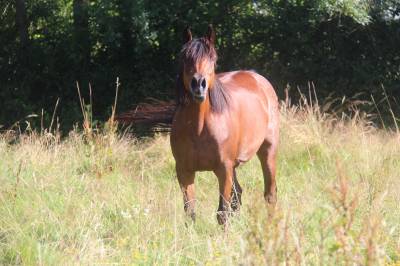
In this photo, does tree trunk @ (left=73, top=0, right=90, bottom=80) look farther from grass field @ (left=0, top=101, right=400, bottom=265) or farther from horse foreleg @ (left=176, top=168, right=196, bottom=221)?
horse foreleg @ (left=176, top=168, right=196, bottom=221)

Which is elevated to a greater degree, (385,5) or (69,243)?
(385,5)

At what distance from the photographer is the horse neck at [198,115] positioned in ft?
15.7

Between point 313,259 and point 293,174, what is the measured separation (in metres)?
3.44

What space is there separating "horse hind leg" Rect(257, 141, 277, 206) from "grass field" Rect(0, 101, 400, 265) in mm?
116

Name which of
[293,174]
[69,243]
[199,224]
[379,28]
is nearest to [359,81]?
[379,28]

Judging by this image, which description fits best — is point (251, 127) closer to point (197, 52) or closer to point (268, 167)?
point (268, 167)

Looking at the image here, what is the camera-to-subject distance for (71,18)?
12883mm

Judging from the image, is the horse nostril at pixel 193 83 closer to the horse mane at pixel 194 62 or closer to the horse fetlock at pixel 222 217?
the horse mane at pixel 194 62

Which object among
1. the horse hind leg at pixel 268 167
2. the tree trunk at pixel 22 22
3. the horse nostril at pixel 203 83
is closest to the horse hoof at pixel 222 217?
the horse nostril at pixel 203 83

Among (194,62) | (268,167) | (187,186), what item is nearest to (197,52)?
(194,62)

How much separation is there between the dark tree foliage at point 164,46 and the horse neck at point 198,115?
546 centimetres

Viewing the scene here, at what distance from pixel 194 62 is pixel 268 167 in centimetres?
178

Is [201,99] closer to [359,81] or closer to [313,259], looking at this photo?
[313,259]

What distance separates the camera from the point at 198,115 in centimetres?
478
